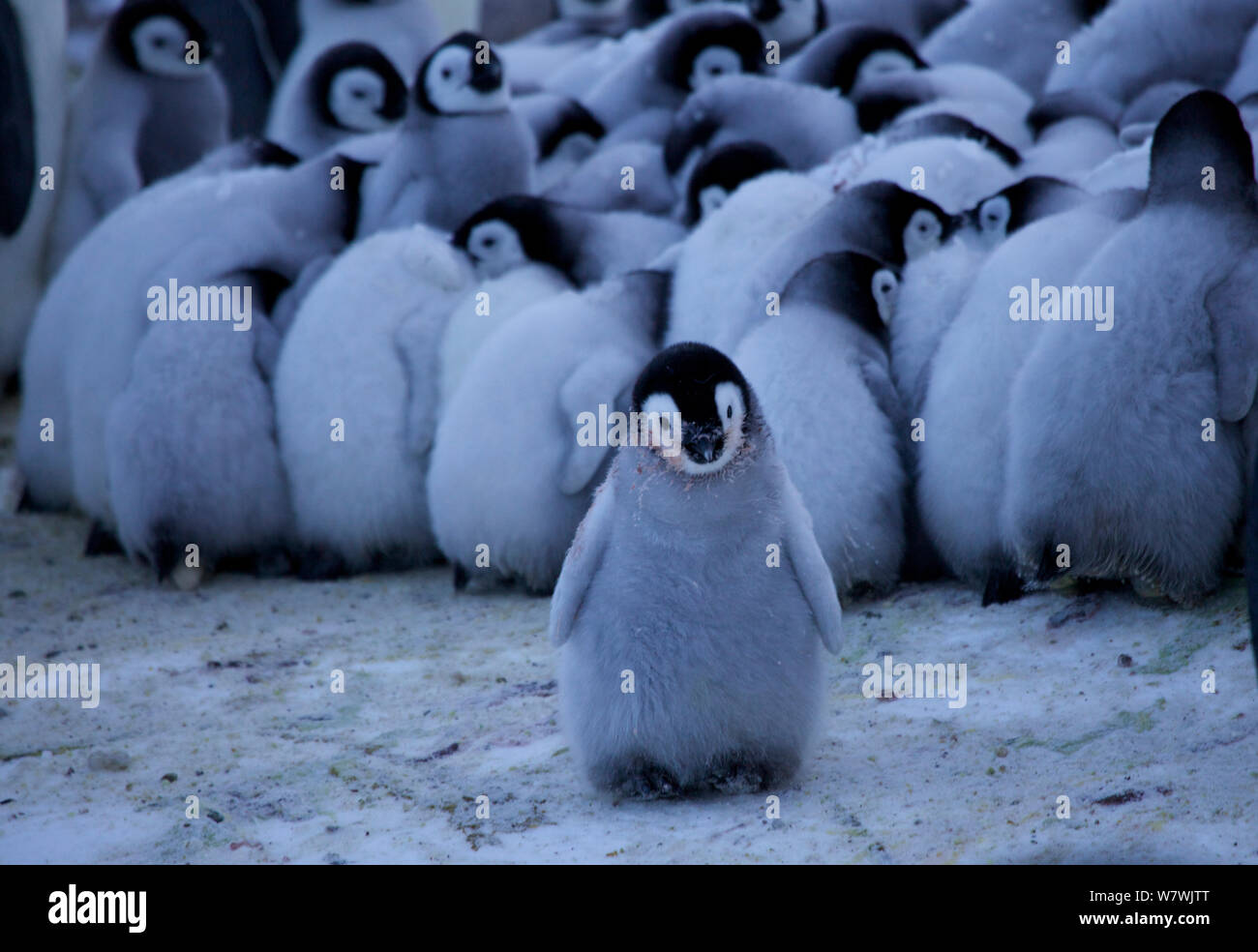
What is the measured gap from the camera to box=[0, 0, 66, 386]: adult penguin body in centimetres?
516

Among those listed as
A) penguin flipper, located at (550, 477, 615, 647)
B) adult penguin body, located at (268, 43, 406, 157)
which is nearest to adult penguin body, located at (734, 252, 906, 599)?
penguin flipper, located at (550, 477, 615, 647)

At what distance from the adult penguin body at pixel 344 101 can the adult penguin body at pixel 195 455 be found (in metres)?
1.66

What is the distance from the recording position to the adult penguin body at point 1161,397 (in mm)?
2570

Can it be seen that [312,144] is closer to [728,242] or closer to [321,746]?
[728,242]

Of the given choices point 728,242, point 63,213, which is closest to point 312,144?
point 63,213

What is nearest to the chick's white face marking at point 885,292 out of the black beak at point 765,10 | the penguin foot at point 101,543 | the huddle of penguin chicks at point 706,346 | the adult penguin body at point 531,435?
the huddle of penguin chicks at point 706,346

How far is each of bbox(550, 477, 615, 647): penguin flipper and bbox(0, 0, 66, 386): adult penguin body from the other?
3.69 metres

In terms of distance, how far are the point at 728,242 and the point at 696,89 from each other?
1707 millimetres

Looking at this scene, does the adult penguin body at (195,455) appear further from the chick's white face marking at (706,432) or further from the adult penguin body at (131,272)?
the chick's white face marking at (706,432)

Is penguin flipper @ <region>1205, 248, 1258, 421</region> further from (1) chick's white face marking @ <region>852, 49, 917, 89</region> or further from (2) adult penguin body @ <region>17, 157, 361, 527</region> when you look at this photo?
(1) chick's white face marking @ <region>852, 49, 917, 89</region>

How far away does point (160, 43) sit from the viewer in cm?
555

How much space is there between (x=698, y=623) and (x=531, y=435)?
111cm

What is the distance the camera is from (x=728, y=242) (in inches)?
136

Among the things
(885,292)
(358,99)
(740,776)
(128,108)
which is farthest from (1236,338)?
(128,108)
